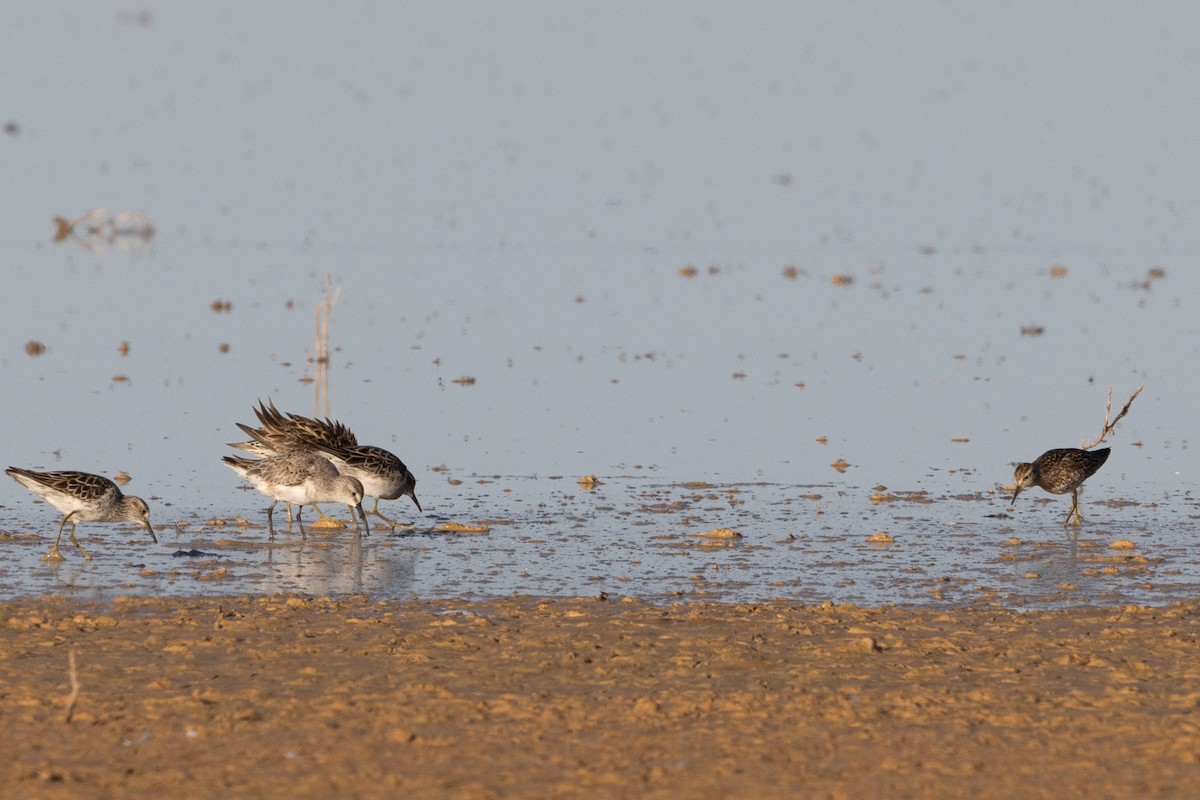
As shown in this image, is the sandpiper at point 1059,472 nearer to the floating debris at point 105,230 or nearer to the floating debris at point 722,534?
the floating debris at point 722,534

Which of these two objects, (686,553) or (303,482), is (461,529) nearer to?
(303,482)

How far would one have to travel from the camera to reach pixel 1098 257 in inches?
1582

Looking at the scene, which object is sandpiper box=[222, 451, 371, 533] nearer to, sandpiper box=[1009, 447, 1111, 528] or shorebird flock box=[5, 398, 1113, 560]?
shorebird flock box=[5, 398, 1113, 560]

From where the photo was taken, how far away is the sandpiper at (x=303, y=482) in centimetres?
1602

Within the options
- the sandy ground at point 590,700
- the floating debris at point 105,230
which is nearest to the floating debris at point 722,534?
the sandy ground at point 590,700

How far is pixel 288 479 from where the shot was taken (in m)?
16.0

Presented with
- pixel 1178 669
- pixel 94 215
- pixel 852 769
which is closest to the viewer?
pixel 852 769

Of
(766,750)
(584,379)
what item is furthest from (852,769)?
(584,379)

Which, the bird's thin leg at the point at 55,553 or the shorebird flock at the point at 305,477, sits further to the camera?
the shorebird flock at the point at 305,477

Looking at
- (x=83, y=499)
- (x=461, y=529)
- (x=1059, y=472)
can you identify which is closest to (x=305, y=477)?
(x=461, y=529)

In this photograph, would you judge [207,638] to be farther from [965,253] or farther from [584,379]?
[965,253]

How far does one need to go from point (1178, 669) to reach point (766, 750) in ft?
10.5

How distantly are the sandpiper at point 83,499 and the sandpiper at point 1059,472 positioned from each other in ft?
26.4

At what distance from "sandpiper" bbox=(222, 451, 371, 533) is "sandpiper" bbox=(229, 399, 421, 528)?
1.00ft
